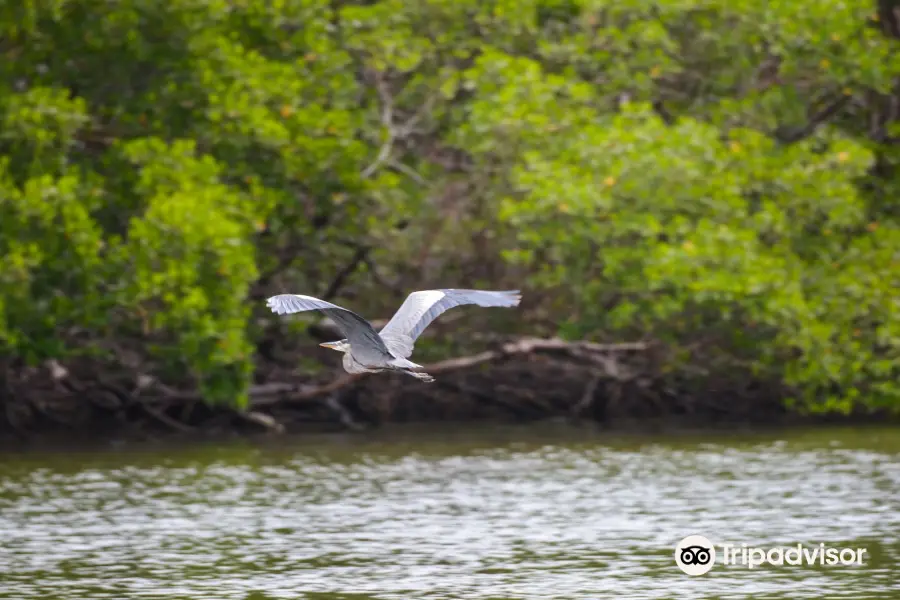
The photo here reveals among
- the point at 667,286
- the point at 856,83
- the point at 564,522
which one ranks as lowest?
the point at 564,522

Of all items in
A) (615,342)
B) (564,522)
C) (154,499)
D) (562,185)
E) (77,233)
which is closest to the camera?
(564,522)

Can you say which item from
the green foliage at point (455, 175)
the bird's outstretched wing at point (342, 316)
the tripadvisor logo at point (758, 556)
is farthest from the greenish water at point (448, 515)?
the bird's outstretched wing at point (342, 316)

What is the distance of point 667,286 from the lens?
2927 centimetres

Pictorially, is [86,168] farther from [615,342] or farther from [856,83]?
[856,83]

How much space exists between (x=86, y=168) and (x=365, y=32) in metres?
4.73

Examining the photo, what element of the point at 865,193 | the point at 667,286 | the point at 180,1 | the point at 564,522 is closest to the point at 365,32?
the point at 180,1

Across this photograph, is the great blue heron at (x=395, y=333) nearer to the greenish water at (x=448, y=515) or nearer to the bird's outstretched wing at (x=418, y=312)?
the bird's outstretched wing at (x=418, y=312)

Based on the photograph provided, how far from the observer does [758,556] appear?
58.5 ft

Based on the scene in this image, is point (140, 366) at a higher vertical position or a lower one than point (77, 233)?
lower

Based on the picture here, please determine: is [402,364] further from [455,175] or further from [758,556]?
[455,175]

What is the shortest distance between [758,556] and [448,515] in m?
4.03

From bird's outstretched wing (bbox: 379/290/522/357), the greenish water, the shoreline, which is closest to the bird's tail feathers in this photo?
bird's outstretched wing (bbox: 379/290/522/357)

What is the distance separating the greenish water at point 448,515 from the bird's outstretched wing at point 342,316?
2.27m

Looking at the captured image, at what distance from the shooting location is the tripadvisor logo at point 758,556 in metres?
17.4
